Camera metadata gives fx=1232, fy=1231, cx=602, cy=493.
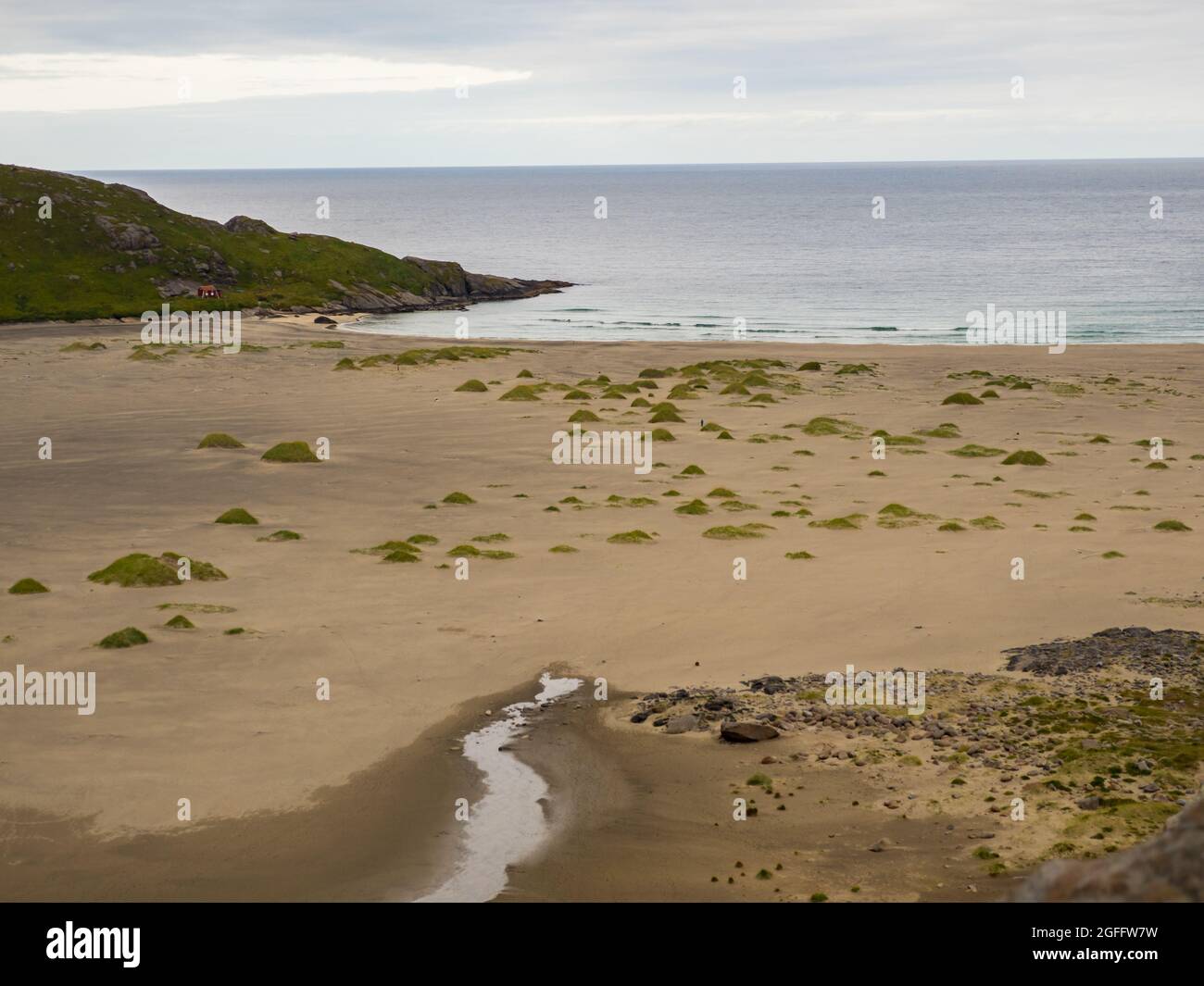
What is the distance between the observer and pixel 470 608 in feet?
84.7

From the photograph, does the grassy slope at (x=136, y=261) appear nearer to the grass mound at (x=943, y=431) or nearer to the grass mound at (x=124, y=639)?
the grass mound at (x=943, y=431)

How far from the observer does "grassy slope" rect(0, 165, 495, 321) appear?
313 feet

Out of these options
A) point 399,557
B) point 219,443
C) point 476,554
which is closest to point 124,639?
point 399,557

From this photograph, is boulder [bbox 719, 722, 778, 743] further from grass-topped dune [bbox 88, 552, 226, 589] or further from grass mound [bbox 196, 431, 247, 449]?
grass mound [bbox 196, 431, 247, 449]

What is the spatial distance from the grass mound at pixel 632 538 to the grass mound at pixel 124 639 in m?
12.3

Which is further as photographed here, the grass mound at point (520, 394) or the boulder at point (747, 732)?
the grass mound at point (520, 394)

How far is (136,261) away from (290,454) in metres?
71.7

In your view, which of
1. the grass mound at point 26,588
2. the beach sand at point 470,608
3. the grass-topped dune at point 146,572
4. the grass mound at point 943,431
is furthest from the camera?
the grass mound at point 943,431

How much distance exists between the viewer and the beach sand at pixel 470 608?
50.0ft

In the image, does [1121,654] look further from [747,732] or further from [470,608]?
[470,608]

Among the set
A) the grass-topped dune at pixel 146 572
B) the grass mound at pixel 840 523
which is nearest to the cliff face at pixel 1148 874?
the grass-topped dune at pixel 146 572

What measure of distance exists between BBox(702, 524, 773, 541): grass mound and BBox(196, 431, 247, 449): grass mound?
65.5 ft

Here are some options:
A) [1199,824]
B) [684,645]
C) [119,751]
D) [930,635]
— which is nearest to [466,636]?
[684,645]
